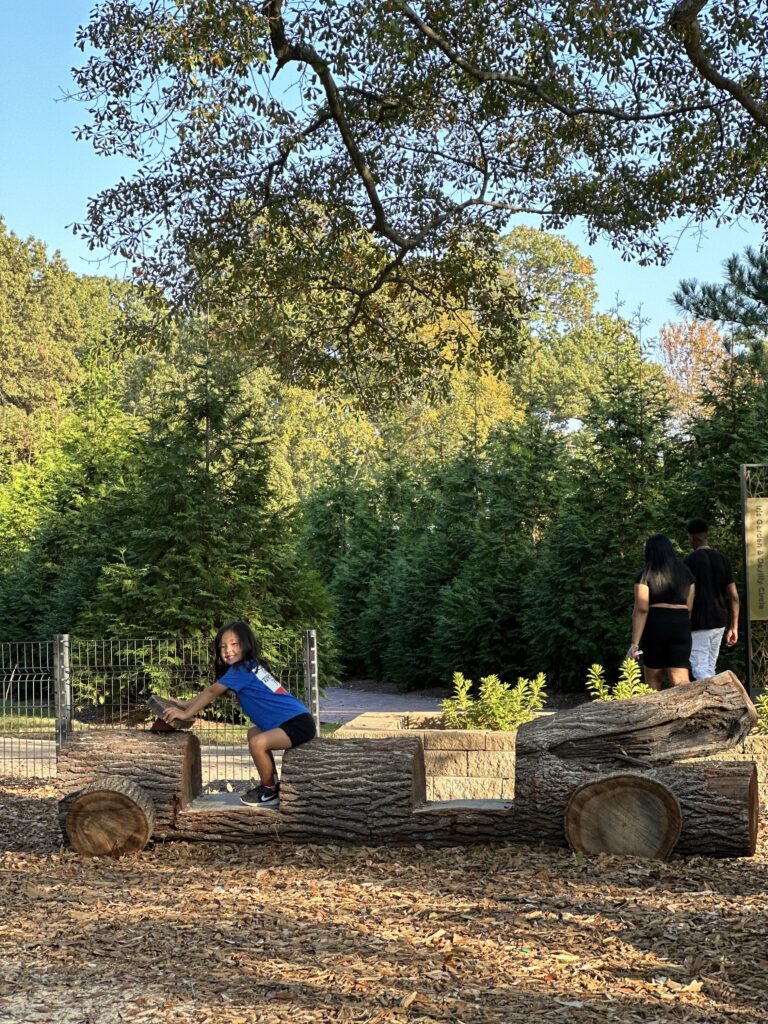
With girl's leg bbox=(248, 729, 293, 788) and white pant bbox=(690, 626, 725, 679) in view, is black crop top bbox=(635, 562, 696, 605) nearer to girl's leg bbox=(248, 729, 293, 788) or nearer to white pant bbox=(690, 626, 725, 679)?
white pant bbox=(690, 626, 725, 679)

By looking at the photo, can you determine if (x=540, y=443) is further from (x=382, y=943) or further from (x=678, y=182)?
(x=382, y=943)

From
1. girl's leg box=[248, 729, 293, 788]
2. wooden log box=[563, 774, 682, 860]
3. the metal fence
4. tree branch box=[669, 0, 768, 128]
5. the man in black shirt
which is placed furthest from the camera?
the metal fence

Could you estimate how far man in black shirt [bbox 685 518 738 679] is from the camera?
34.2ft

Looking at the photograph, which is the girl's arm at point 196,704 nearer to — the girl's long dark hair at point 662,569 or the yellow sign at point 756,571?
the girl's long dark hair at point 662,569

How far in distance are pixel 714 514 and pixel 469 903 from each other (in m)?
10.3

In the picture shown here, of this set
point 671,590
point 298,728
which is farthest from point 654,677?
point 298,728

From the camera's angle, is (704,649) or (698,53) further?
(698,53)

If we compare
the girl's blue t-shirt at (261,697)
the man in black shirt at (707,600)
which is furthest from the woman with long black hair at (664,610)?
the girl's blue t-shirt at (261,697)

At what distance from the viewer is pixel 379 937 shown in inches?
210

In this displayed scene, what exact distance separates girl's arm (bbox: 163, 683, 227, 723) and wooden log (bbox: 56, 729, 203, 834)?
0.21 meters

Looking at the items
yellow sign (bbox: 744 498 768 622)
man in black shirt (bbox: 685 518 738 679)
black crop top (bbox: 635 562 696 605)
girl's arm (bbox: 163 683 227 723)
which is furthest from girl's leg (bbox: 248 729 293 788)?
yellow sign (bbox: 744 498 768 622)

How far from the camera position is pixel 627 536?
1619cm

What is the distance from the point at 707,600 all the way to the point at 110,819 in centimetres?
561

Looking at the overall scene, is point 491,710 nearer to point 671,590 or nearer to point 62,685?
point 671,590
